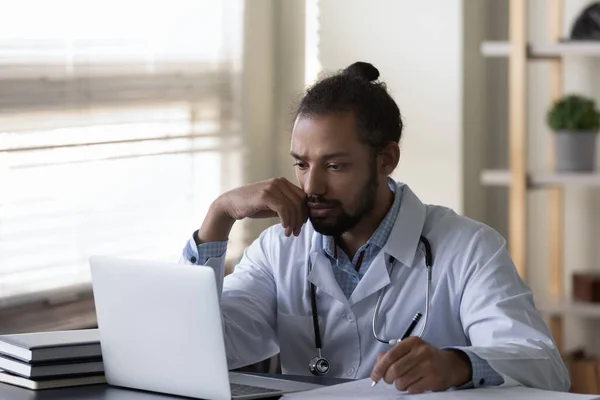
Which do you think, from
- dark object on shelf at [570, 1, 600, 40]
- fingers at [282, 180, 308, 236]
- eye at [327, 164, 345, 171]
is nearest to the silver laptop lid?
fingers at [282, 180, 308, 236]

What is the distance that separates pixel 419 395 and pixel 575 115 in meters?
2.07

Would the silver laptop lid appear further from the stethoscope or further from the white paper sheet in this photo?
the stethoscope

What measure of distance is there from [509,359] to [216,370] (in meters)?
0.46

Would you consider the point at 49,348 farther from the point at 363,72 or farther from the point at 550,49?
the point at 550,49

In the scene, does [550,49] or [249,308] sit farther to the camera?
[550,49]

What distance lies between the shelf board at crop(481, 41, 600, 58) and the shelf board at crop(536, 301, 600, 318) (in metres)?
0.82

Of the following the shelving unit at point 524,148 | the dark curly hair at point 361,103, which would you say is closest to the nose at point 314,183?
the dark curly hair at point 361,103

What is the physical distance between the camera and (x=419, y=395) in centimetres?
159

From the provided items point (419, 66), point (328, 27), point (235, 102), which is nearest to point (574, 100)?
point (419, 66)

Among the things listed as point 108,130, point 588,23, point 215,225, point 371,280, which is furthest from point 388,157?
point 588,23

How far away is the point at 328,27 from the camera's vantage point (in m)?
3.74

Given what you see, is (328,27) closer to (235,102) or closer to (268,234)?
(235,102)

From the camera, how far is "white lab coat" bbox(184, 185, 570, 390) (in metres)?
1.90

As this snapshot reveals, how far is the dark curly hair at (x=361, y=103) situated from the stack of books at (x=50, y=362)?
60cm
